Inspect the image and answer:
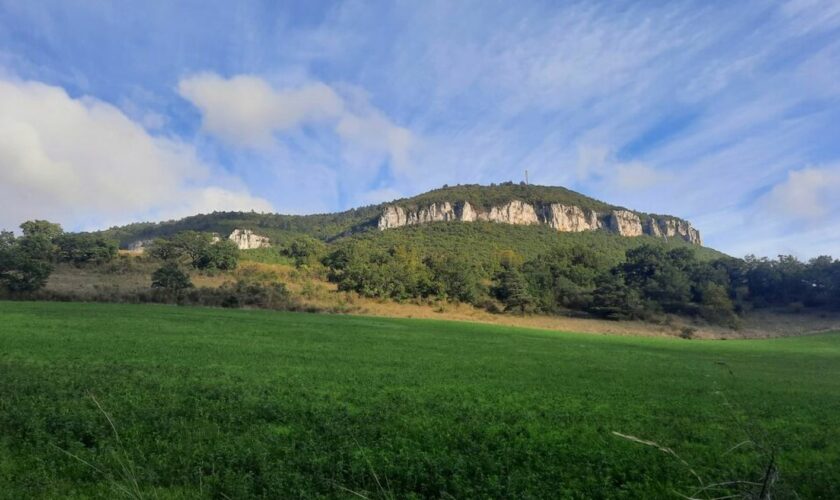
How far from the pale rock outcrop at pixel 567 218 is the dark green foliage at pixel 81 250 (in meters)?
149

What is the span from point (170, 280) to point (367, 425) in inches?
2395

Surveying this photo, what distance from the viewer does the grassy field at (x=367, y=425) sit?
931cm

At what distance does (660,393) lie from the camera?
2184 centimetres

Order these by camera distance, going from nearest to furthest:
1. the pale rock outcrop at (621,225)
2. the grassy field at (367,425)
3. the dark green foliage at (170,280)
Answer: the grassy field at (367,425) < the dark green foliage at (170,280) < the pale rock outcrop at (621,225)

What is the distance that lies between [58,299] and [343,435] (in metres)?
58.4

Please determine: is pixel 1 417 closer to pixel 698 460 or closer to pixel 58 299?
pixel 698 460

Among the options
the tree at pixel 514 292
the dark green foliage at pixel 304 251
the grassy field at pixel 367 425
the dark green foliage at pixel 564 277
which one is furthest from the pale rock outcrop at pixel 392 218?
the grassy field at pixel 367 425

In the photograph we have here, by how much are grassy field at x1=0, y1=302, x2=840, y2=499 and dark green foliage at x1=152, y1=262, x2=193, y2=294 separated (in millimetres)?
37880

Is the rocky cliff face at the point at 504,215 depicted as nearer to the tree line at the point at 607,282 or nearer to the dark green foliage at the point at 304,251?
the dark green foliage at the point at 304,251

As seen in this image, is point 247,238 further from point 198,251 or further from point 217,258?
point 217,258

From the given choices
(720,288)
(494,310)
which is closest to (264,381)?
(494,310)

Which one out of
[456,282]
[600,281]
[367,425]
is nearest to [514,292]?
[456,282]

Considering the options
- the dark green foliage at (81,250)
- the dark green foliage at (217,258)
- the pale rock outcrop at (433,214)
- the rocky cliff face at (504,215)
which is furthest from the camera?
the pale rock outcrop at (433,214)

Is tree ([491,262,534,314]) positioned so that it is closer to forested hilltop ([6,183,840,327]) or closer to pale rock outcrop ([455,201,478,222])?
forested hilltop ([6,183,840,327])
